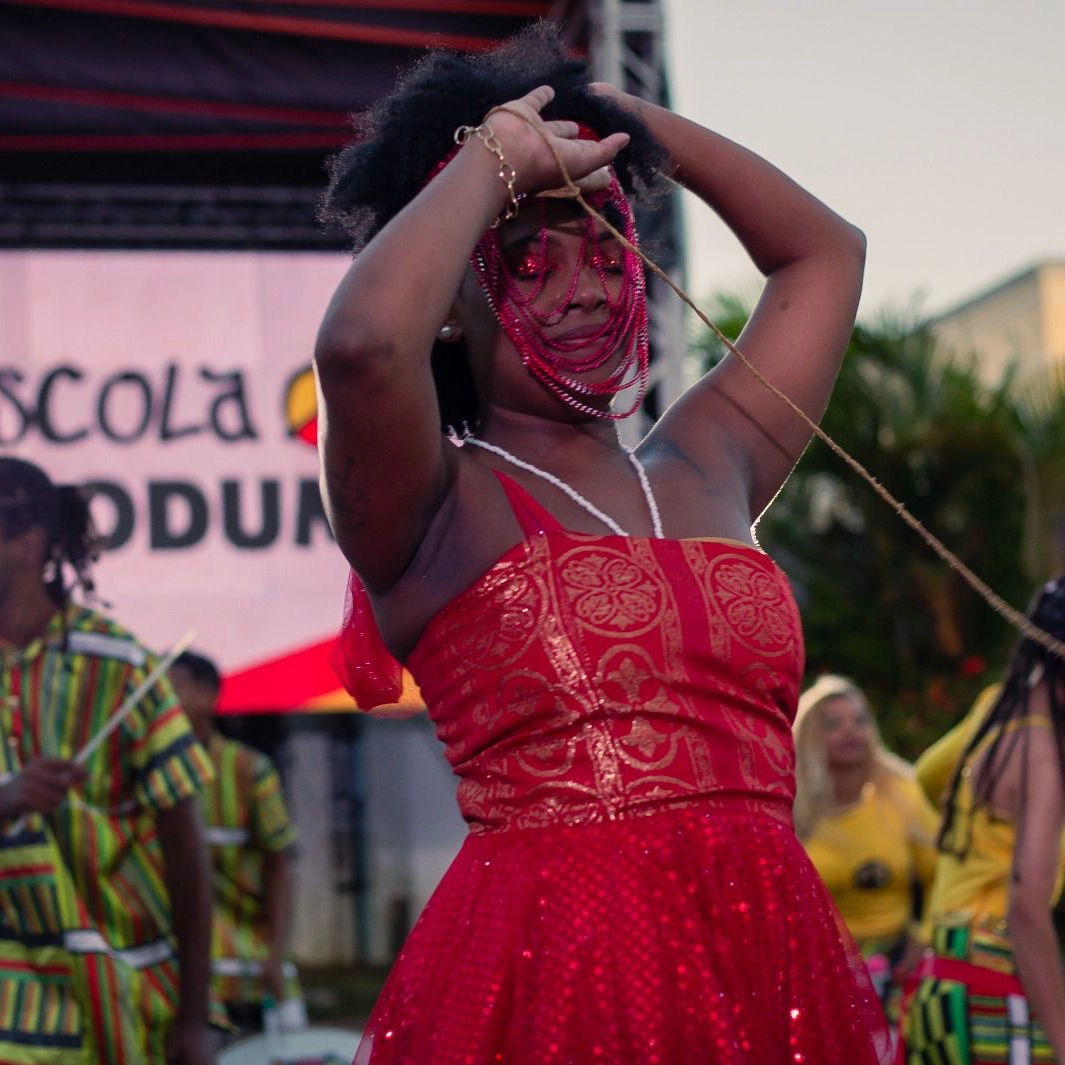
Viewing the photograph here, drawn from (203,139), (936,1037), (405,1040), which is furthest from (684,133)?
(203,139)

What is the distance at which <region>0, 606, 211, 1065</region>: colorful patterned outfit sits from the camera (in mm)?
3885

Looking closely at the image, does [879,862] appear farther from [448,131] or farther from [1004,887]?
[448,131]

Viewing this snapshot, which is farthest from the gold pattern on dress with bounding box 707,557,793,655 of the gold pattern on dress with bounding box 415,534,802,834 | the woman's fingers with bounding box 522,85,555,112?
the woman's fingers with bounding box 522,85,555,112

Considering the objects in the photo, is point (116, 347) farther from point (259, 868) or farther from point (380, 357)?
point (380, 357)

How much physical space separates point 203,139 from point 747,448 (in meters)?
5.30

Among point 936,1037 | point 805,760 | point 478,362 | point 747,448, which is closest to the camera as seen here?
point 478,362

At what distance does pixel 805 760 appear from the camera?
267 inches

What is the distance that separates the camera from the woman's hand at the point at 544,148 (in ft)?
6.73

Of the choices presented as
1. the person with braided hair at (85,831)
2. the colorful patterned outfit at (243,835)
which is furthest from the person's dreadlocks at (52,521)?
the colorful patterned outfit at (243,835)

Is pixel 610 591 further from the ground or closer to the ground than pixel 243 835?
further from the ground

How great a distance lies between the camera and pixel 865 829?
6340 millimetres

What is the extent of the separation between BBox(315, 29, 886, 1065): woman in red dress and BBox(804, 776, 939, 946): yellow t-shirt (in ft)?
13.6

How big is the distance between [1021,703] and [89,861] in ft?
6.71

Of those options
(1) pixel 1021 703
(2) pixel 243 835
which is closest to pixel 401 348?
(1) pixel 1021 703
